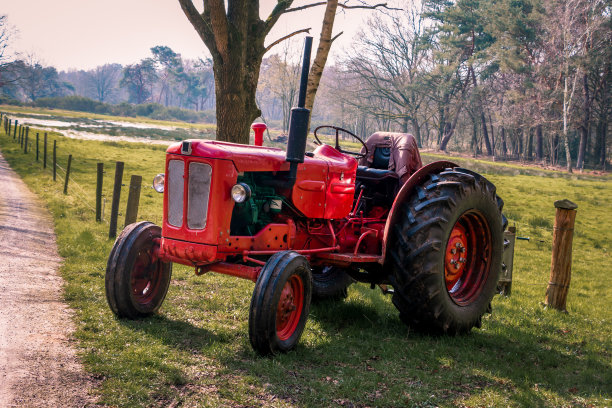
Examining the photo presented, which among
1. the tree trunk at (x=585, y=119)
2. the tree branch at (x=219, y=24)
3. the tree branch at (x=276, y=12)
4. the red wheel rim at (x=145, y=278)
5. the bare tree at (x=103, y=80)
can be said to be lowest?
the red wheel rim at (x=145, y=278)

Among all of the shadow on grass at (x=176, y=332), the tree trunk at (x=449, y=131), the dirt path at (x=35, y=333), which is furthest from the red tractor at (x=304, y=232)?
the tree trunk at (x=449, y=131)

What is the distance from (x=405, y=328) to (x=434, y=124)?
54019 millimetres

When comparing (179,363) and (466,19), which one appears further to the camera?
(466,19)

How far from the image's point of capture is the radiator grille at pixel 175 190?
4.64 metres

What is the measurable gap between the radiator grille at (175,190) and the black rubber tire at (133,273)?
0.48 m

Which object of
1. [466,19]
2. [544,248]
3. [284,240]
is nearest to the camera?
[284,240]

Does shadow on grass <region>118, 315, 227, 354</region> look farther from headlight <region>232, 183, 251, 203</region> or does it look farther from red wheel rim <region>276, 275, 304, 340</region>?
headlight <region>232, 183, 251, 203</region>

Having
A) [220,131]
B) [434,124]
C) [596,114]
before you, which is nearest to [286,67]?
[434,124]

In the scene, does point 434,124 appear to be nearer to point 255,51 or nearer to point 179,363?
point 255,51

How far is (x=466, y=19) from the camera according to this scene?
161 feet

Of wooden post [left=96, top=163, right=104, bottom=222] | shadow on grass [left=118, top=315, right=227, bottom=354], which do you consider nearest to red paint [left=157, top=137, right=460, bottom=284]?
shadow on grass [left=118, top=315, right=227, bottom=354]

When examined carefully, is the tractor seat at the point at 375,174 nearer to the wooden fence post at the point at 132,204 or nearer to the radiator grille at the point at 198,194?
the radiator grille at the point at 198,194

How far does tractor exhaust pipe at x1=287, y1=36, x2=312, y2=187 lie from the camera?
442 centimetres

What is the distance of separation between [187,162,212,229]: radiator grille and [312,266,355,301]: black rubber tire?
229 centimetres
